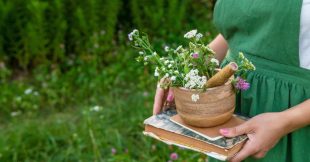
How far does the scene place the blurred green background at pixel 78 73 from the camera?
Answer: 3242mm

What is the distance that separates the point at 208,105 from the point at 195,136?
0.08m

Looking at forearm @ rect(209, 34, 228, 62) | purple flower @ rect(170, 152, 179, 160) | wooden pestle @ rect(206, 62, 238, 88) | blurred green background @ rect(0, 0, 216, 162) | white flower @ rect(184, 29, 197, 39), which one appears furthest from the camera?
blurred green background @ rect(0, 0, 216, 162)

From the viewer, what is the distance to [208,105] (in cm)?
126

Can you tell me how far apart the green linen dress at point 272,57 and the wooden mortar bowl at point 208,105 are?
13cm

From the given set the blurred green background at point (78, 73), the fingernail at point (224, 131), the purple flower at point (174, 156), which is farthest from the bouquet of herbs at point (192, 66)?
the blurred green background at point (78, 73)

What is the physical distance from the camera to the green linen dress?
1.29 meters

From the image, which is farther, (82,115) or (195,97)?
(82,115)

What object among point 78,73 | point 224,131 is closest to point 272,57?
point 224,131

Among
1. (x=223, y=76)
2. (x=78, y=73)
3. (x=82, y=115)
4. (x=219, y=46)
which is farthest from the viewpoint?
(x=78, y=73)

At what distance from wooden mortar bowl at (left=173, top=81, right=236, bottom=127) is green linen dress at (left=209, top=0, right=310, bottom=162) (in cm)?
13

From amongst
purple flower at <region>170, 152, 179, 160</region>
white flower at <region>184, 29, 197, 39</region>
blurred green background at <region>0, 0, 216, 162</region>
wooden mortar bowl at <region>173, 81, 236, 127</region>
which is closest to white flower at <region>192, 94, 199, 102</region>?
wooden mortar bowl at <region>173, 81, 236, 127</region>

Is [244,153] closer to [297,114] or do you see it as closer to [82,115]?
[297,114]

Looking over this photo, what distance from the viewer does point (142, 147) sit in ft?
10.3

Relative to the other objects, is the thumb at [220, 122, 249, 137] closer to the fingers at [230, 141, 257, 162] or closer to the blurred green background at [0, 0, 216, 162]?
the fingers at [230, 141, 257, 162]
